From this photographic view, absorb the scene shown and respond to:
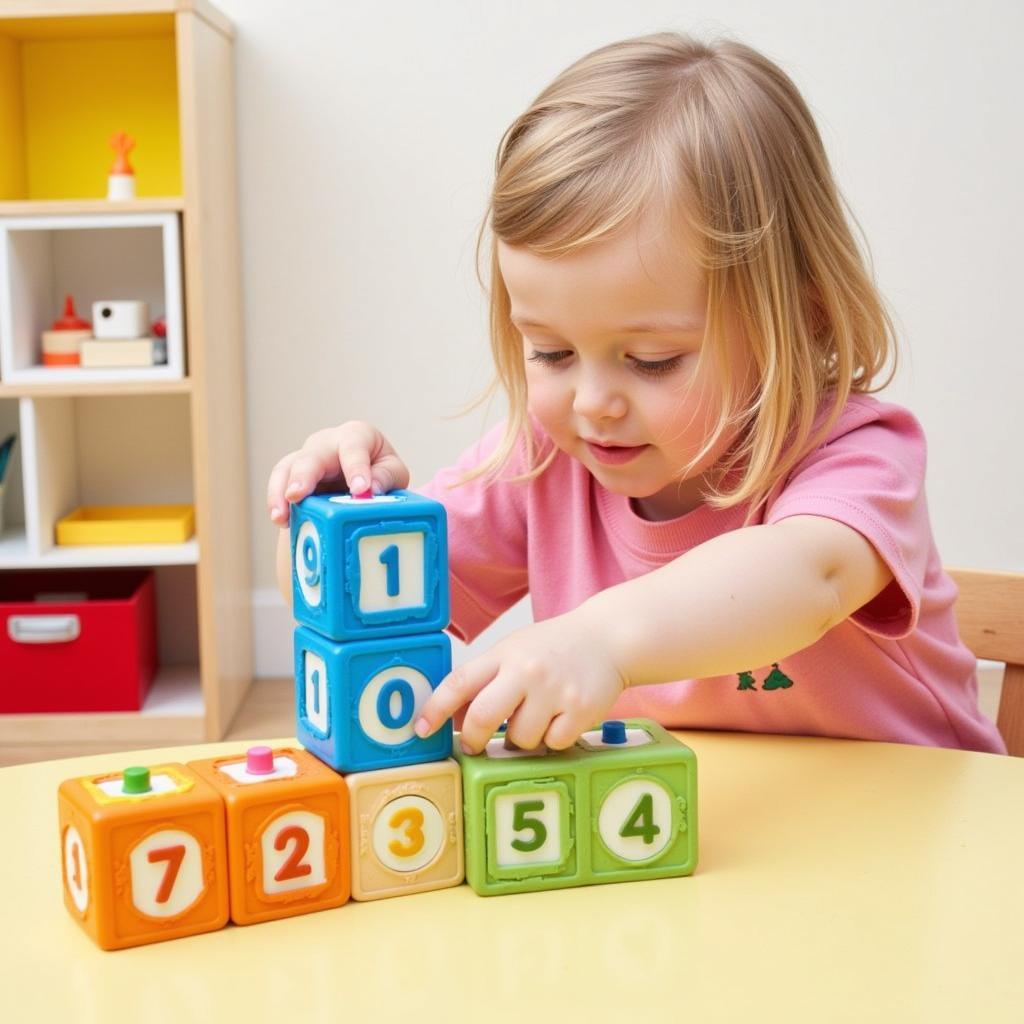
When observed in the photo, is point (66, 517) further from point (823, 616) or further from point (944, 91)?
point (823, 616)

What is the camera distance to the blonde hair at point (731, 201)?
2.47ft

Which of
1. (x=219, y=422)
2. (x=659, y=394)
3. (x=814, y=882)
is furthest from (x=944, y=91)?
(x=814, y=882)

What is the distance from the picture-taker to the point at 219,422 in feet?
6.48

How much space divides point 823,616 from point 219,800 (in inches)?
12.5

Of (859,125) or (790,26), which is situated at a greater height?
(790,26)

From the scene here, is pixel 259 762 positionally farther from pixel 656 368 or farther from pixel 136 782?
pixel 656 368

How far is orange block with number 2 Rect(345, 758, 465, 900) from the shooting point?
57 centimetres

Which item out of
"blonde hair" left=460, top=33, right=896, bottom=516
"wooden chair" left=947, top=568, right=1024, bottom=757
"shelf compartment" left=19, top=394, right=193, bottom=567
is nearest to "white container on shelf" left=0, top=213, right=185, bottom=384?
"shelf compartment" left=19, top=394, right=193, bottom=567

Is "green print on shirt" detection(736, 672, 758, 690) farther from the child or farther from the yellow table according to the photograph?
the yellow table

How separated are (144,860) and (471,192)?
1.72m

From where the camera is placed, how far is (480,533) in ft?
3.29

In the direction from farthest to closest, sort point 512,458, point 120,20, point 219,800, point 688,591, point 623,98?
point 120,20 → point 512,458 → point 623,98 → point 688,591 → point 219,800

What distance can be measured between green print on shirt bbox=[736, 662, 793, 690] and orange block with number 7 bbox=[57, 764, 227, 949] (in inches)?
15.3

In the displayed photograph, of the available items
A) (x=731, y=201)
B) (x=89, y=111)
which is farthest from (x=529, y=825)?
(x=89, y=111)
